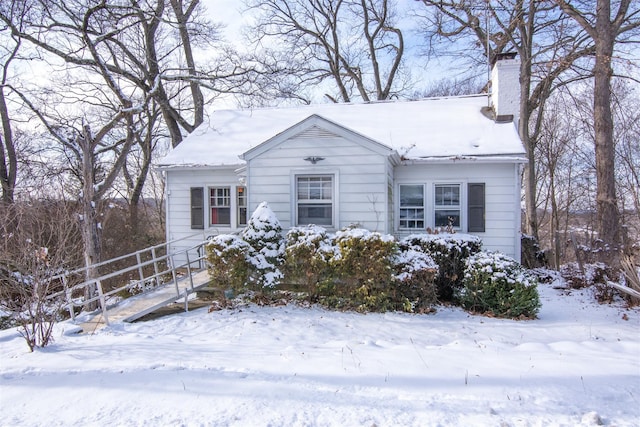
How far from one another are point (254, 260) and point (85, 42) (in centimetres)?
807

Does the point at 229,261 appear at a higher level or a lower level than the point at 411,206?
lower

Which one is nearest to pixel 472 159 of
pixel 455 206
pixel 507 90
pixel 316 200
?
pixel 455 206

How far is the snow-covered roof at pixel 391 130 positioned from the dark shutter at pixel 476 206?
2.80 ft

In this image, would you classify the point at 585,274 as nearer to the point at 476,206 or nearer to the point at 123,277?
the point at 476,206

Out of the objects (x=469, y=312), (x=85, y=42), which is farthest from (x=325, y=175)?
(x=85, y=42)

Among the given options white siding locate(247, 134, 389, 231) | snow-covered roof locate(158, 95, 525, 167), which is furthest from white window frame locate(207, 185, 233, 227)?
white siding locate(247, 134, 389, 231)

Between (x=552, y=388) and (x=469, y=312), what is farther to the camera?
(x=469, y=312)

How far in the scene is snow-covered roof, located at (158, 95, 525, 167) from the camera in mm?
9953

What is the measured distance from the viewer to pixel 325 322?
6.61m

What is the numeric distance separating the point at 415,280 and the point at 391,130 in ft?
18.3

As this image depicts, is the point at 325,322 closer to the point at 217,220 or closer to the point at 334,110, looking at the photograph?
the point at 217,220

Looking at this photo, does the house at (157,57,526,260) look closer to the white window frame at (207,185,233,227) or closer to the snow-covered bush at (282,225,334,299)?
the white window frame at (207,185,233,227)

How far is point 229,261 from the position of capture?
734 centimetres

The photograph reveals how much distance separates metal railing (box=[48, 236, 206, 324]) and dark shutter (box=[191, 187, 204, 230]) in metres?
0.73
